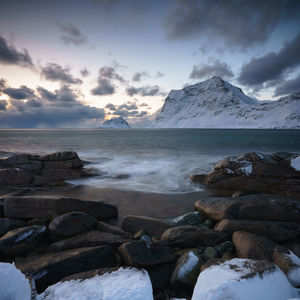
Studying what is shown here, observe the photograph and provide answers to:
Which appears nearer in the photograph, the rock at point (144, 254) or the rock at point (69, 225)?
the rock at point (144, 254)

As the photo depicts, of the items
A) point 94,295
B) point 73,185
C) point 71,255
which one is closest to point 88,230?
point 71,255

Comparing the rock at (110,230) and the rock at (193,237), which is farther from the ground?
the rock at (193,237)

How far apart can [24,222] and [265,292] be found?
16.2 feet

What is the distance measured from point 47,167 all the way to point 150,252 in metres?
9.89

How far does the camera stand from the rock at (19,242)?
3.22 meters

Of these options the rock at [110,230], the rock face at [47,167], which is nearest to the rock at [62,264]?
the rock at [110,230]

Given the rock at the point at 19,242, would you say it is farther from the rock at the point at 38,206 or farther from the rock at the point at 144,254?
the rock at the point at 144,254

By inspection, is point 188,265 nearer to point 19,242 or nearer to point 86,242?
point 86,242

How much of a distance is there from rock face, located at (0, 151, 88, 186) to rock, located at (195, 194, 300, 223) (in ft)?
26.5

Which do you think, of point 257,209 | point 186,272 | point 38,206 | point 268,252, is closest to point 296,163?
point 257,209

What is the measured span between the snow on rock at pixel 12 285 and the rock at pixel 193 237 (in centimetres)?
246

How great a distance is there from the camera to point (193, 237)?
3.66 meters

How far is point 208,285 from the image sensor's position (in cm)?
217

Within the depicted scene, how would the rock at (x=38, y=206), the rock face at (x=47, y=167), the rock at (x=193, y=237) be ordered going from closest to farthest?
1. the rock at (x=193, y=237)
2. the rock at (x=38, y=206)
3. the rock face at (x=47, y=167)
